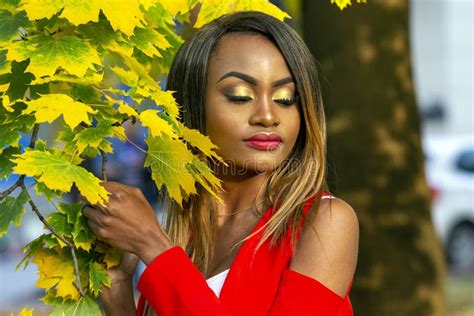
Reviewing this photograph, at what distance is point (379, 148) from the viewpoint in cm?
602

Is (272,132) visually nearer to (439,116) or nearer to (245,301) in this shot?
(245,301)

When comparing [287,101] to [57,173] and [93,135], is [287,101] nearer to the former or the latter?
[93,135]

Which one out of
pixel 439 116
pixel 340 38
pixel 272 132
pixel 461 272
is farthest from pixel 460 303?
pixel 439 116

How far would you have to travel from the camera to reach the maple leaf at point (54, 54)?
249 centimetres

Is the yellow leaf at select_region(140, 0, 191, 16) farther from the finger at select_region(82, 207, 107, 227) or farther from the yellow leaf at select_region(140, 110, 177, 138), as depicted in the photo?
the finger at select_region(82, 207, 107, 227)

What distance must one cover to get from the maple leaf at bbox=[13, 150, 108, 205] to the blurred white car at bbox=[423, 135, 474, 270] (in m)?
11.3

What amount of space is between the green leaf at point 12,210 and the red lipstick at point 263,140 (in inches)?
23.9

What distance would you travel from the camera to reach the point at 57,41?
2549 millimetres

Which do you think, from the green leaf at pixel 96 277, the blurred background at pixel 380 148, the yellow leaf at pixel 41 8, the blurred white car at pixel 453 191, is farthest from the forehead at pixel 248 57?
the blurred white car at pixel 453 191

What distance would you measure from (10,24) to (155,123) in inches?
18.4

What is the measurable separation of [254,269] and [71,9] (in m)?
0.81

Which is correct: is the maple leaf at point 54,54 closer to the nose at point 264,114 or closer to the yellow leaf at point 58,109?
the yellow leaf at point 58,109

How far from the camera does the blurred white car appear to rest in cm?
1362

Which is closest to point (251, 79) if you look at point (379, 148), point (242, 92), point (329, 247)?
point (242, 92)
